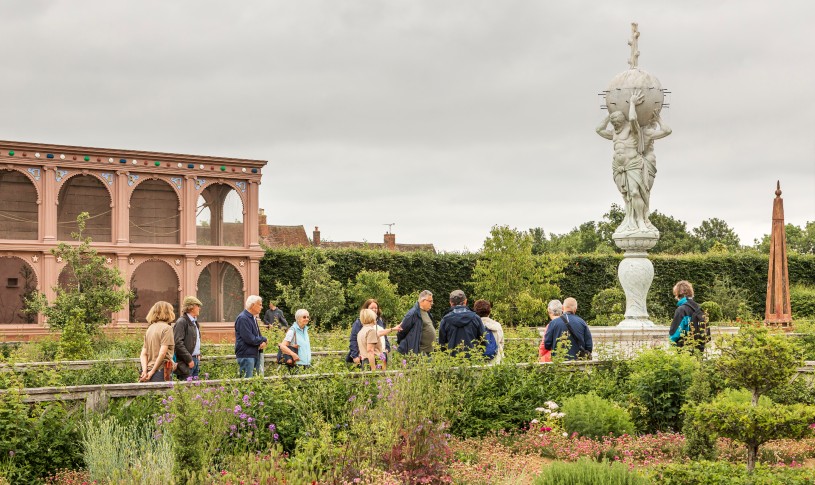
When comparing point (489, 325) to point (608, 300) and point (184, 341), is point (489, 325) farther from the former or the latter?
point (608, 300)

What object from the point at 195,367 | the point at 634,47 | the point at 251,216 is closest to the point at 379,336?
the point at 195,367

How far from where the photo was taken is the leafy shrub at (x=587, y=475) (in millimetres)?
6555

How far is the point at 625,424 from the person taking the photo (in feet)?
31.5

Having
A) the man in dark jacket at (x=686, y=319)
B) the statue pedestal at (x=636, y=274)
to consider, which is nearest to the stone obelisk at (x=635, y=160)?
the statue pedestal at (x=636, y=274)

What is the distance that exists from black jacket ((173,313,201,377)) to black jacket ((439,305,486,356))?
9.64 feet

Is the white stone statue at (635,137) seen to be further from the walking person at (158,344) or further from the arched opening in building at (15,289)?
the arched opening in building at (15,289)

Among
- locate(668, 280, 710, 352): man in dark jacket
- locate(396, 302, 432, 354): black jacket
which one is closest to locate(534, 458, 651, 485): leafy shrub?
locate(396, 302, 432, 354): black jacket

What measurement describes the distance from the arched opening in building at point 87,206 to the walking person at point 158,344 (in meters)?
14.7

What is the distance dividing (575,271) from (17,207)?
723 inches

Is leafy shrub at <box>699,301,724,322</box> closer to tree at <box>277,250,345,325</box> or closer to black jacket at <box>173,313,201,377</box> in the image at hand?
tree at <box>277,250,345,325</box>

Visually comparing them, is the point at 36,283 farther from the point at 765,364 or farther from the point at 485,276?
the point at 765,364

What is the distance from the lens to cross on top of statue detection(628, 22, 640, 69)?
2203cm

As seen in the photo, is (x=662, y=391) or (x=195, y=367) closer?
(x=662, y=391)

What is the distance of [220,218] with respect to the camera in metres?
25.2
